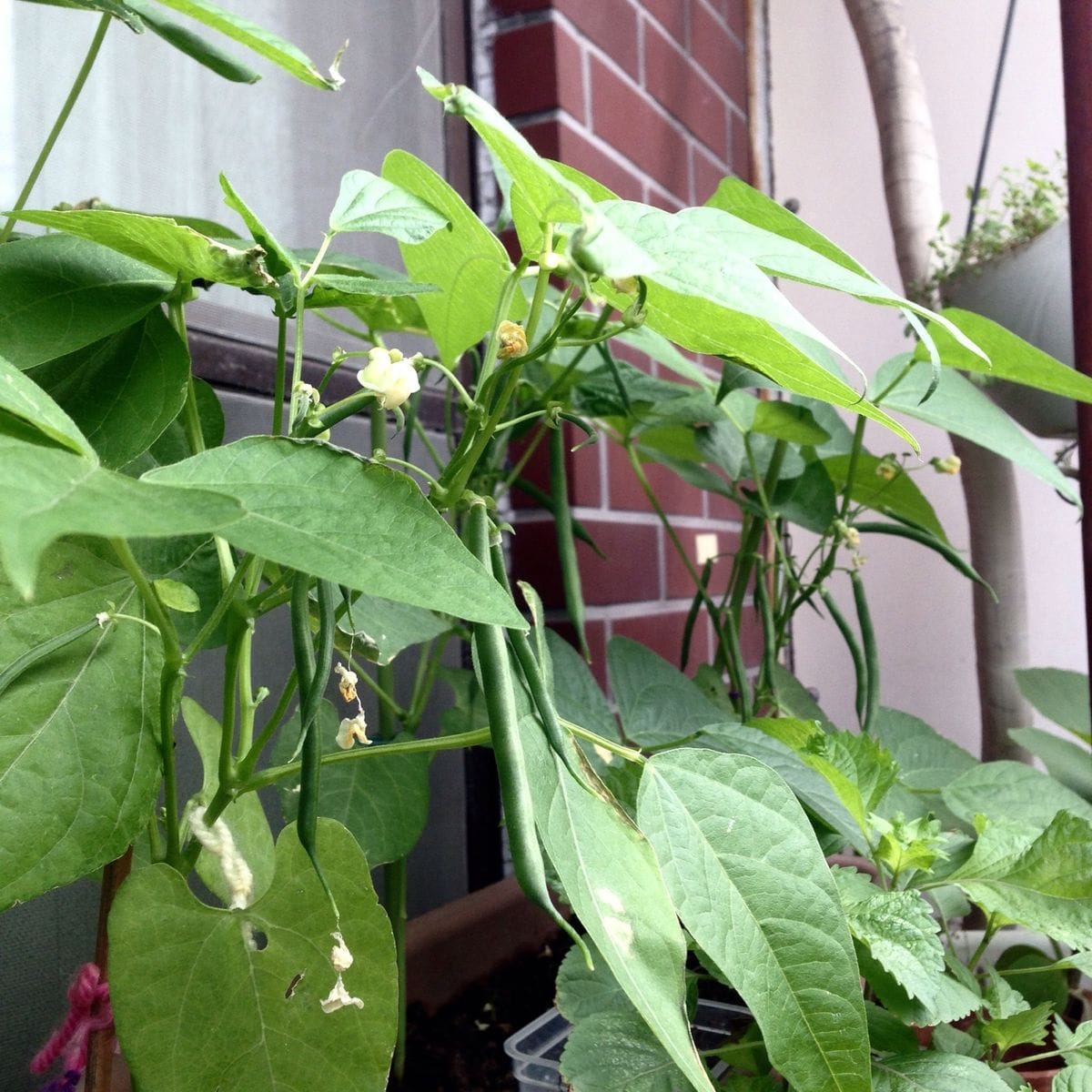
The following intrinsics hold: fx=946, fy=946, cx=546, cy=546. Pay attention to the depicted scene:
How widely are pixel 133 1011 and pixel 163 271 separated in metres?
0.28

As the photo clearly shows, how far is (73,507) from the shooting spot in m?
0.19

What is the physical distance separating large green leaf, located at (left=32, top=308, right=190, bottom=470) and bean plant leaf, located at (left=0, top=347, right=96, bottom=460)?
101 millimetres

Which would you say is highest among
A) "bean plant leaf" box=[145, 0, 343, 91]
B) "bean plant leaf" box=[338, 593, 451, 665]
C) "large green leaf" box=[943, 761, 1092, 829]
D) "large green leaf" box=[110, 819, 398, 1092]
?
"bean plant leaf" box=[145, 0, 343, 91]

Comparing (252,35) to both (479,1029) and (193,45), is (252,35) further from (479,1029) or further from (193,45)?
(479,1029)

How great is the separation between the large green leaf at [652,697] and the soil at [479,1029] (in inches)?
10.5

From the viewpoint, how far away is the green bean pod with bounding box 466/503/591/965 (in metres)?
0.30

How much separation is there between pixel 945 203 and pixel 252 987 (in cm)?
143

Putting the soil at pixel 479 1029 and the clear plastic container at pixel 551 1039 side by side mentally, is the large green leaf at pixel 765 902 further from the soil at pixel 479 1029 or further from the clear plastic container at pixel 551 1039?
the soil at pixel 479 1029

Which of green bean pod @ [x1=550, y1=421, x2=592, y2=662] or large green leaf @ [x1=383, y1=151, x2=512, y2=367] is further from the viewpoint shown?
green bean pod @ [x1=550, y1=421, x2=592, y2=662]

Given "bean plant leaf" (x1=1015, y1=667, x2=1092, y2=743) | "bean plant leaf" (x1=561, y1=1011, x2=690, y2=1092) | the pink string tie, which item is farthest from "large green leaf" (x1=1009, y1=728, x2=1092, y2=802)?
the pink string tie

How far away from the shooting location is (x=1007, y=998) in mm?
476

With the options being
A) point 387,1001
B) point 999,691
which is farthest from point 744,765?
point 999,691

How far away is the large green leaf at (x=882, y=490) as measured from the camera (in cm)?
79

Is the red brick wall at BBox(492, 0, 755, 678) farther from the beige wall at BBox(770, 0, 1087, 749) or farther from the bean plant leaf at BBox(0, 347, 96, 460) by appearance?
the bean plant leaf at BBox(0, 347, 96, 460)
